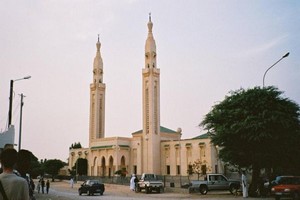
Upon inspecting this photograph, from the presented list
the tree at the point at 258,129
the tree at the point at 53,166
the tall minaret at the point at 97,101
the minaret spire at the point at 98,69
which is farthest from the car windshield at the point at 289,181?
the tree at the point at 53,166

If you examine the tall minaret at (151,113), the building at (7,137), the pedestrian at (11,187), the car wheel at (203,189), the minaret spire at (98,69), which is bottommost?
the car wheel at (203,189)

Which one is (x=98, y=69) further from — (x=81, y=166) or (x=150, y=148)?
(x=150, y=148)

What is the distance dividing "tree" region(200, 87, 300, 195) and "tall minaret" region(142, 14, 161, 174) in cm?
3440

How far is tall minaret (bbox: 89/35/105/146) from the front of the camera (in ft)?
242

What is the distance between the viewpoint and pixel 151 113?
63219 millimetres

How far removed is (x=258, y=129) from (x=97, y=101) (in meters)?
52.5

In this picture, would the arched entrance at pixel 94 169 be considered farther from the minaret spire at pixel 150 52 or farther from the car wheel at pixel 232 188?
the car wheel at pixel 232 188

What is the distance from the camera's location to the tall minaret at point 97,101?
73812 millimetres

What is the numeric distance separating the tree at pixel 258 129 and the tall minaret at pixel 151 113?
34401 millimetres

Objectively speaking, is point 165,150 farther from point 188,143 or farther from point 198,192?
point 198,192

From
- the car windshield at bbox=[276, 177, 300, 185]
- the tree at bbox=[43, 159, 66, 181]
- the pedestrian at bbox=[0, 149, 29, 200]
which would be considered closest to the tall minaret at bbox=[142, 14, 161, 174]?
the tree at bbox=[43, 159, 66, 181]

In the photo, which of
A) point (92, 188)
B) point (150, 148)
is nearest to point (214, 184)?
point (92, 188)

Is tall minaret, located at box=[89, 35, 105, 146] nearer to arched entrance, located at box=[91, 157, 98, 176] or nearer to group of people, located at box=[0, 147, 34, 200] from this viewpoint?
arched entrance, located at box=[91, 157, 98, 176]

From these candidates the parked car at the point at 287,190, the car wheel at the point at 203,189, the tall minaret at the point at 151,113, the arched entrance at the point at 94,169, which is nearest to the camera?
the parked car at the point at 287,190
